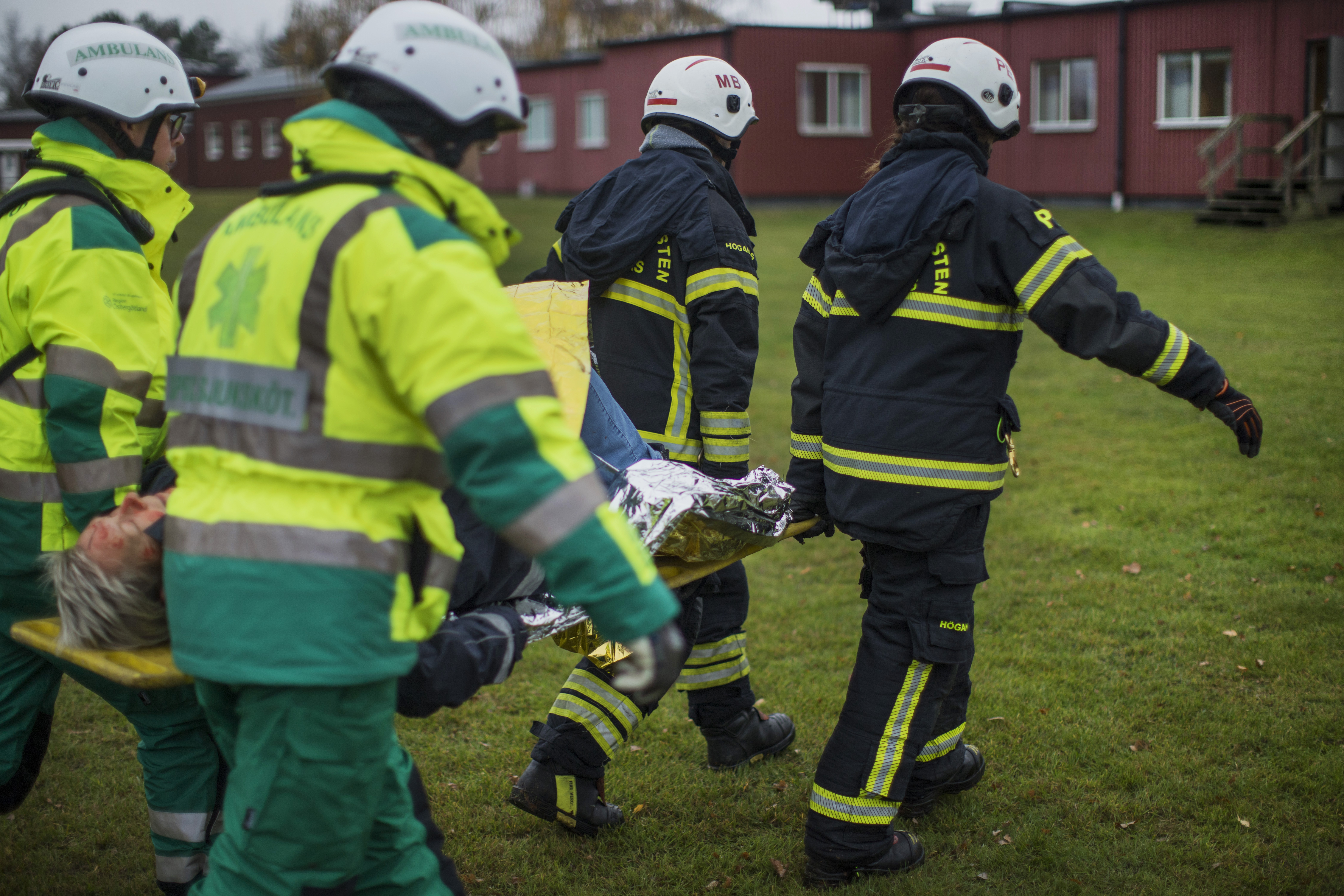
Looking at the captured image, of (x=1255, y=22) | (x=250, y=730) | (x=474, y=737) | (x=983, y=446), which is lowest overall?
(x=474, y=737)

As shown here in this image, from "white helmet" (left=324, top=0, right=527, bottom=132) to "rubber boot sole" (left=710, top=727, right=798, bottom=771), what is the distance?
286 centimetres

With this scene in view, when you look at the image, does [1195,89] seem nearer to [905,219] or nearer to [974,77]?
[974,77]

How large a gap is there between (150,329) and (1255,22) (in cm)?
2396

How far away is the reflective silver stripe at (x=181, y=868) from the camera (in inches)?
128

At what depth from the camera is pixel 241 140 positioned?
44500mm

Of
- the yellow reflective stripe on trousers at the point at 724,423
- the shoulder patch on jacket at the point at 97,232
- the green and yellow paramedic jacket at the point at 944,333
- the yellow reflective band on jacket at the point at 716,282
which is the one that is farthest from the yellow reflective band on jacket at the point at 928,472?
the shoulder patch on jacket at the point at 97,232

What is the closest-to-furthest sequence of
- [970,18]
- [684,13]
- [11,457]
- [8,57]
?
[11,457]
[970,18]
[684,13]
[8,57]

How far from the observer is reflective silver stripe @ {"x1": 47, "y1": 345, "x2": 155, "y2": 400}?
2945mm

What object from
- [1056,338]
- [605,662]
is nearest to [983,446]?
[1056,338]

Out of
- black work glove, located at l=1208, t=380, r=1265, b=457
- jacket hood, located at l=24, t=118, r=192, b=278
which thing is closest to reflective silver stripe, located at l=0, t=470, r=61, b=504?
jacket hood, located at l=24, t=118, r=192, b=278

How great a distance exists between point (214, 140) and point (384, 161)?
48844 millimetres

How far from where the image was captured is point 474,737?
4.67m

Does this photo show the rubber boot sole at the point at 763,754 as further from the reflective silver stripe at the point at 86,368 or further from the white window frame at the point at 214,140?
the white window frame at the point at 214,140

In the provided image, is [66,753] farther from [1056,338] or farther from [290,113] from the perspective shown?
[290,113]
